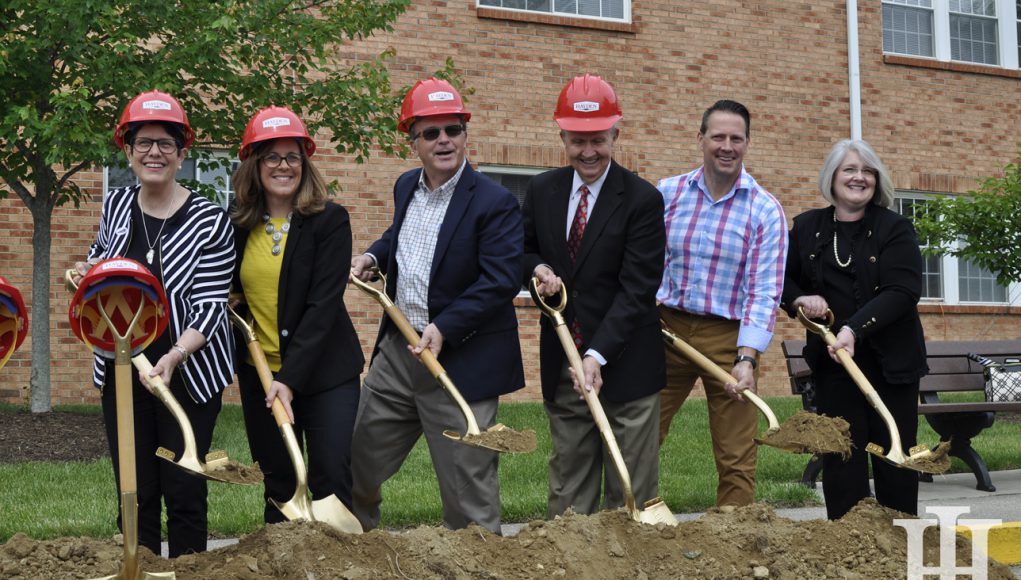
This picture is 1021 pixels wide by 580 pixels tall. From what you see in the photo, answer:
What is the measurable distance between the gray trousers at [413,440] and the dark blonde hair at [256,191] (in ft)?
2.26

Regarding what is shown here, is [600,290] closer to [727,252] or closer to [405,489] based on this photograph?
[727,252]

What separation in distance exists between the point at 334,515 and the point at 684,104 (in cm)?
1010

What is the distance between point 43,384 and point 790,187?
8744 millimetres

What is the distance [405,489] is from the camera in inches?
287

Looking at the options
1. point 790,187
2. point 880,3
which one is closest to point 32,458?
point 790,187

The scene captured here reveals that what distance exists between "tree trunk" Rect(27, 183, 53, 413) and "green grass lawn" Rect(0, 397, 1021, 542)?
60.1 inches

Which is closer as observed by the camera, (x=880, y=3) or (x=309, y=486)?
(x=309, y=486)

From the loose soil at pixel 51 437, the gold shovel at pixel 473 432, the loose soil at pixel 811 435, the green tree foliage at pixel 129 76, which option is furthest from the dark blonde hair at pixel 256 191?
the loose soil at pixel 51 437

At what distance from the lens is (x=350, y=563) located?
3.76 metres

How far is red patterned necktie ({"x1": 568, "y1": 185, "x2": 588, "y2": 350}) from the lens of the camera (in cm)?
488

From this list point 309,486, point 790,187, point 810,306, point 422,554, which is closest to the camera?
point 422,554

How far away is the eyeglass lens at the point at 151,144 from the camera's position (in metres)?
4.24

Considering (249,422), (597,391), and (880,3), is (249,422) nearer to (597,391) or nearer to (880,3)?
(597,391)

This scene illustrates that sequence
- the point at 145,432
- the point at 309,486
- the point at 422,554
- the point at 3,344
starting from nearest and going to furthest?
1. the point at 3,344
2. the point at 422,554
3. the point at 145,432
4. the point at 309,486
